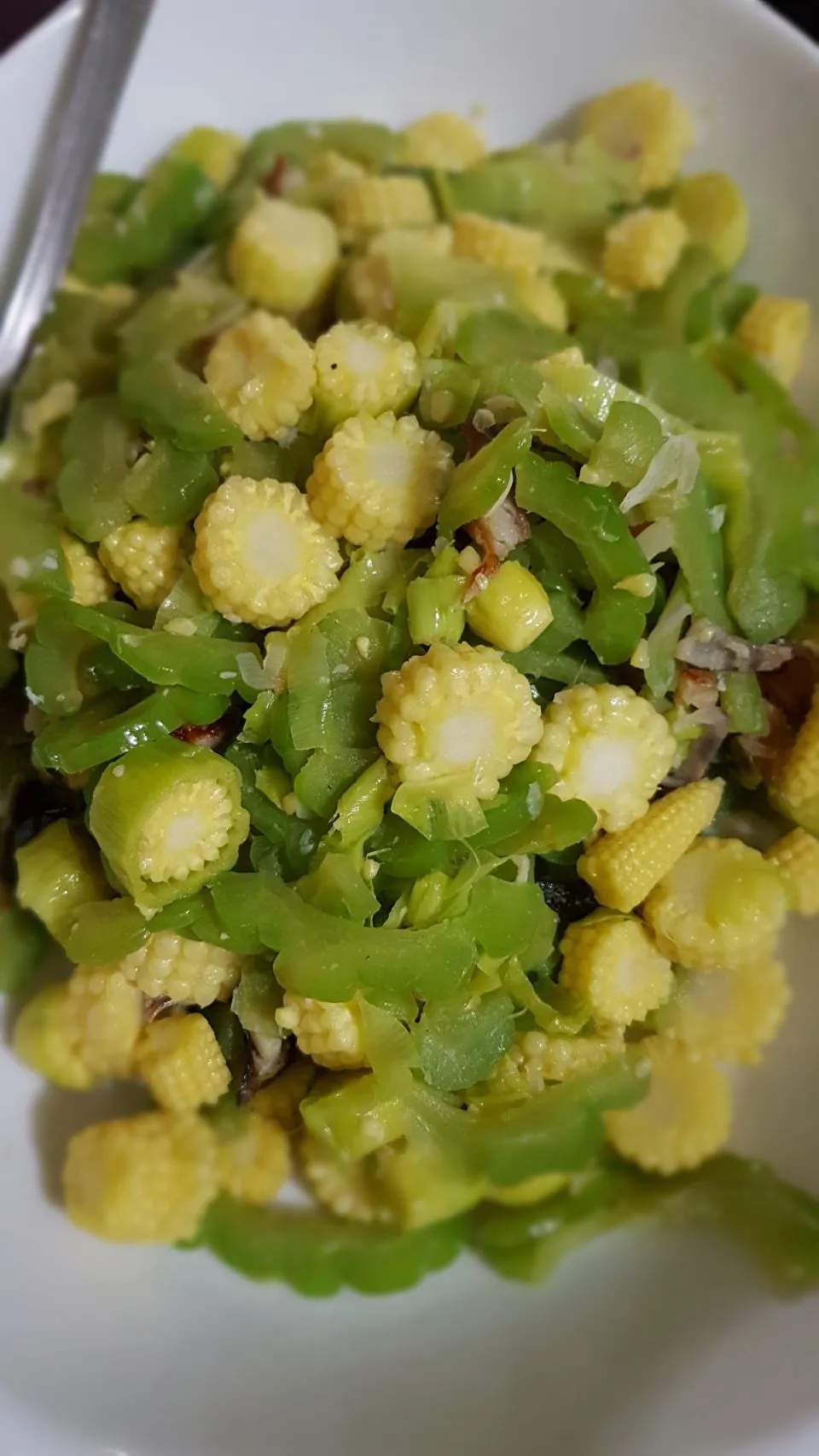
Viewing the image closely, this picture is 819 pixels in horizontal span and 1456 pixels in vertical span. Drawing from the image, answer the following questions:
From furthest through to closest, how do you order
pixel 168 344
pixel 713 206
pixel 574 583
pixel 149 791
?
pixel 713 206 < pixel 168 344 < pixel 574 583 < pixel 149 791

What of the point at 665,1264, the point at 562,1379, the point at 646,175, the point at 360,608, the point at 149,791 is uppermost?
the point at 646,175

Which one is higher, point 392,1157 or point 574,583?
point 574,583

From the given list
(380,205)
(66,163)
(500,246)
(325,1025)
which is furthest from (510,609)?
(66,163)

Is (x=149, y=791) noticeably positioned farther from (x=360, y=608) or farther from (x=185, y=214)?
(x=185, y=214)

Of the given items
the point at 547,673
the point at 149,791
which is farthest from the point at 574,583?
the point at 149,791

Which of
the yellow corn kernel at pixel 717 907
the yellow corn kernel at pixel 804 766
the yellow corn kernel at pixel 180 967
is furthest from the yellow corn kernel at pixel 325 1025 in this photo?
the yellow corn kernel at pixel 804 766

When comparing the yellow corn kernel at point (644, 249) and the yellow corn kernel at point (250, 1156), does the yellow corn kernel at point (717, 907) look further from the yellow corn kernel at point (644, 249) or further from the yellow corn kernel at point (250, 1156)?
the yellow corn kernel at point (644, 249)

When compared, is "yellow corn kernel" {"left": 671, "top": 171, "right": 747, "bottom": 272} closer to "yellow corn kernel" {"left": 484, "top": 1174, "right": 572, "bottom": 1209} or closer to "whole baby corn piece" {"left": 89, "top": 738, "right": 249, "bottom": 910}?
"whole baby corn piece" {"left": 89, "top": 738, "right": 249, "bottom": 910}
